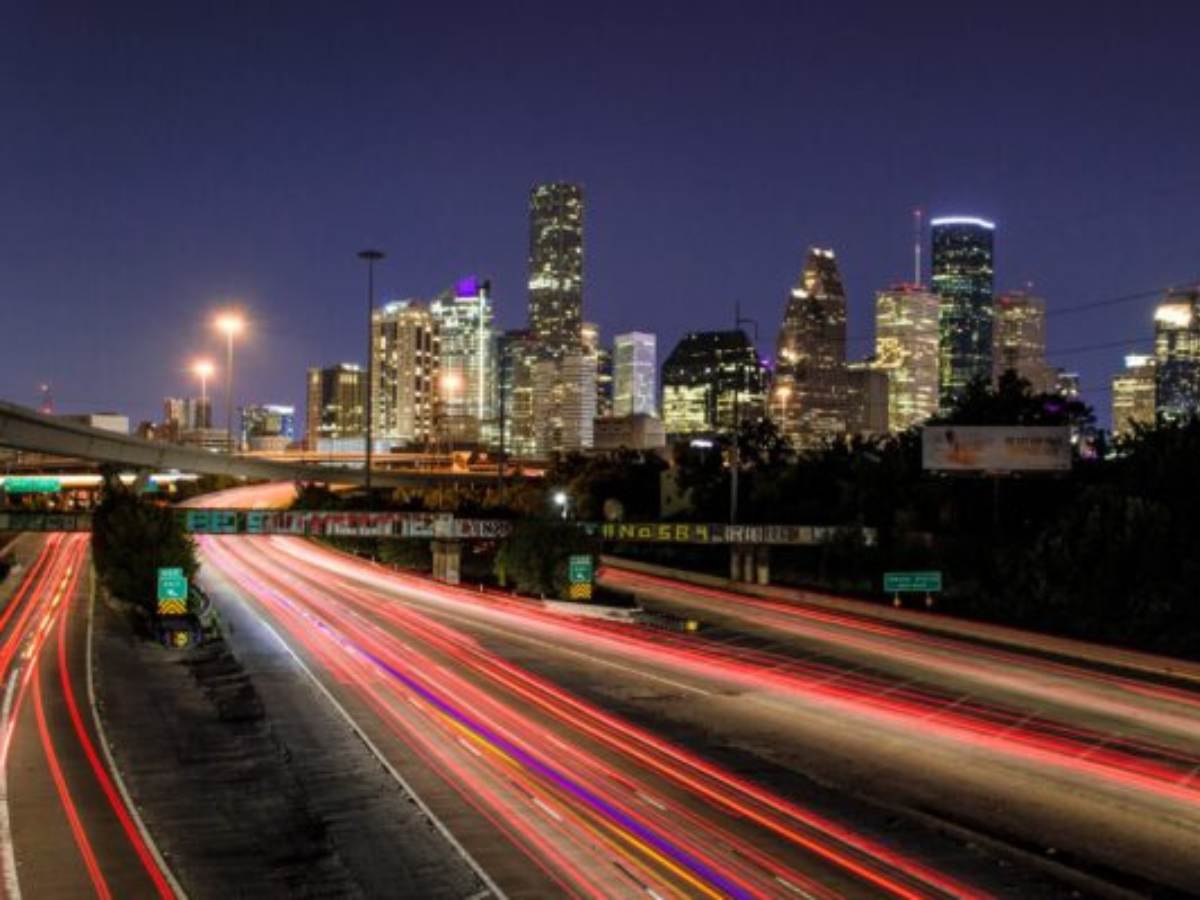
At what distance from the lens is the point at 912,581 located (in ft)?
204

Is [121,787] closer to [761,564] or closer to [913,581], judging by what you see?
[913,581]

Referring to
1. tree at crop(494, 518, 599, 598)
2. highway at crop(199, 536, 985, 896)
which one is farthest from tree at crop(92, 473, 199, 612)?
tree at crop(494, 518, 599, 598)

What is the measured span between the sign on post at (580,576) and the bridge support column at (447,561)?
14.0 m

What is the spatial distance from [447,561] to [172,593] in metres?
27.7

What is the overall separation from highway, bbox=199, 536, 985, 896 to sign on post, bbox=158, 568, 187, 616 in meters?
4.32

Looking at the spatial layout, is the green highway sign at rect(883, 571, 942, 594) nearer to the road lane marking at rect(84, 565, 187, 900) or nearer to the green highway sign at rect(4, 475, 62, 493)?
the road lane marking at rect(84, 565, 187, 900)

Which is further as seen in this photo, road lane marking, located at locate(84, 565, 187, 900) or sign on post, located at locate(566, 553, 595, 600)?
sign on post, located at locate(566, 553, 595, 600)

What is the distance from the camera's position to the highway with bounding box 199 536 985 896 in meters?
20.4

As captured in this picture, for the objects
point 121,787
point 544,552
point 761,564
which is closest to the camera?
point 121,787

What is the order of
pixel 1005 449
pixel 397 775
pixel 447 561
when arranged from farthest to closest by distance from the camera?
pixel 447 561 → pixel 1005 449 → pixel 397 775

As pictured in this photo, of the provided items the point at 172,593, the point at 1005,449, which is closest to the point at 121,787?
the point at 172,593

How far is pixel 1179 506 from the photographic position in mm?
60750

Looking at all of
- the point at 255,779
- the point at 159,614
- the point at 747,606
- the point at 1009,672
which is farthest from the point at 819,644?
the point at 255,779

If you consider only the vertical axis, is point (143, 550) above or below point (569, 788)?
above
